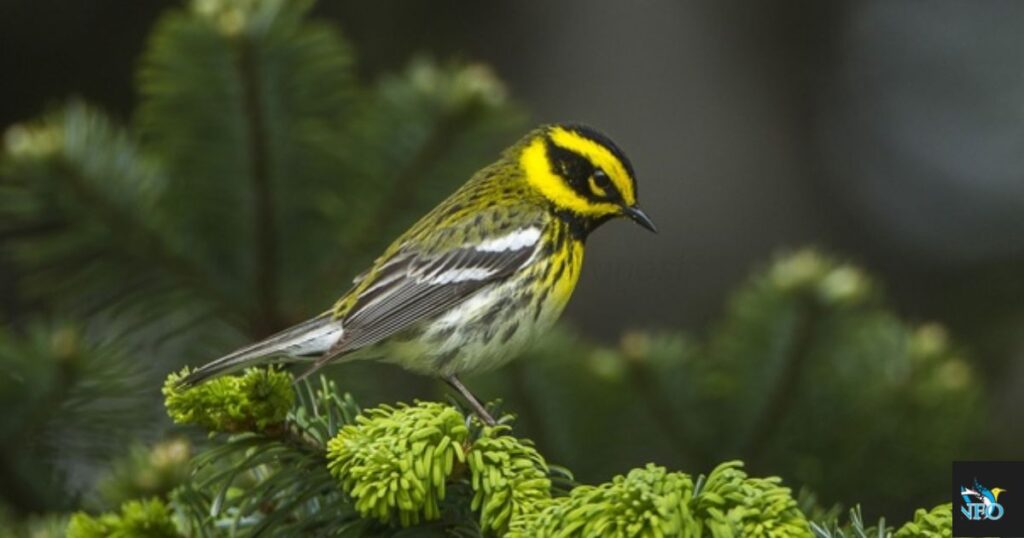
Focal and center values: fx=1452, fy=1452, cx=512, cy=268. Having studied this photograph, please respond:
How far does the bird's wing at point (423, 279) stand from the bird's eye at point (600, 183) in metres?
0.17

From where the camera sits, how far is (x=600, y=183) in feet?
12.1

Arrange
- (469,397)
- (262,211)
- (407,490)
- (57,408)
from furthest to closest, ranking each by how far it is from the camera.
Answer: (262,211) < (469,397) < (57,408) < (407,490)

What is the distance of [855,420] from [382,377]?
1629 mm

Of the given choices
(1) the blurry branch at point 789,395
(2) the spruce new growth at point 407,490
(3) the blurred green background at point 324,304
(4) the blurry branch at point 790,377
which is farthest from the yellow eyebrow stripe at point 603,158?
(2) the spruce new growth at point 407,490

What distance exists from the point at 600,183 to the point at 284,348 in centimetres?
110

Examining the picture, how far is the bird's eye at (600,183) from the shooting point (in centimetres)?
368

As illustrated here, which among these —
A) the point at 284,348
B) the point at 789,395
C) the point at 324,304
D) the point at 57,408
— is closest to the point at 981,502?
the point at 789,395

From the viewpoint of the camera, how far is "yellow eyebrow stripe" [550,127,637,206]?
362cm

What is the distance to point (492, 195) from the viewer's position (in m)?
3.75

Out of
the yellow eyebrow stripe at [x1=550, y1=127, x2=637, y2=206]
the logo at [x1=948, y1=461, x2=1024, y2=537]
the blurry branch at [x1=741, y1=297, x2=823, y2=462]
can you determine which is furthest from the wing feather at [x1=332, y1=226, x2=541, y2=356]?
the logo at [x1=948, y1=461, x2=1024, y2=537]

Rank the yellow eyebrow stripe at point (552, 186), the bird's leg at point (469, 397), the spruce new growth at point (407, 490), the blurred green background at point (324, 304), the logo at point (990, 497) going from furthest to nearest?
the yellow eyebrow stripe at point (552, 186)
the blurred green background at point (324, 304)
the bird's leg at point (469, 397)
the logo at point (990, 497)
the spruce new growth at point (407, 490)

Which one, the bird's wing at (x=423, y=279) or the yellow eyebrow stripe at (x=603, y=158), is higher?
the yellow eyebrow stripe at (x=603, y=158)

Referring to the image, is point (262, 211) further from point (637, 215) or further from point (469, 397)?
point (637, 215)

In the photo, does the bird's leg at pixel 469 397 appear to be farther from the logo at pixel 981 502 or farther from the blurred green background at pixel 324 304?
the logo at pixel 981 502
